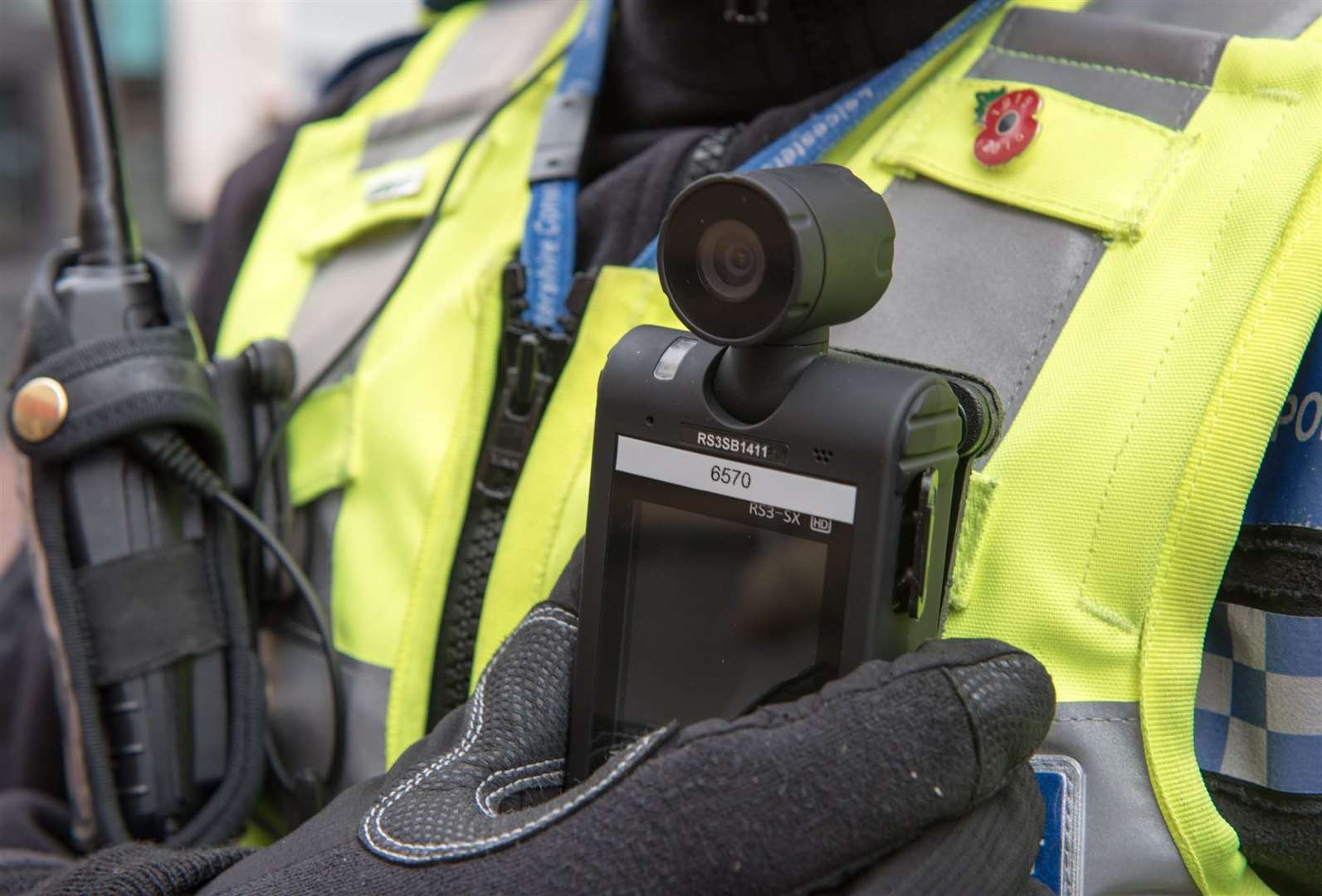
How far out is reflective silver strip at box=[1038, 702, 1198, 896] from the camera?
581mm

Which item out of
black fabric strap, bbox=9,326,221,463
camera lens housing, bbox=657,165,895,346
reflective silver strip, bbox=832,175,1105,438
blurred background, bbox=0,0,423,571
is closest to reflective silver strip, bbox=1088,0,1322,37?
reflective silver strip, bbox=832,175,1105,438

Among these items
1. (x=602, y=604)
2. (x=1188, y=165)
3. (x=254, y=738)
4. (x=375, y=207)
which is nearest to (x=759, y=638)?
(x=602, y=604)

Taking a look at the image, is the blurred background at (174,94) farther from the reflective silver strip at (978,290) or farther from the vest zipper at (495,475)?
the reflective silver strip at (978,290)

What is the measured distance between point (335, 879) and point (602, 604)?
158 mm

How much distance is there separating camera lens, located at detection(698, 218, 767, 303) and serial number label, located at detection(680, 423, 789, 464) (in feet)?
0.20

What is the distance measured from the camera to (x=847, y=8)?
79cm

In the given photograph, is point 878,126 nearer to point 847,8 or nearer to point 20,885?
point 847,8

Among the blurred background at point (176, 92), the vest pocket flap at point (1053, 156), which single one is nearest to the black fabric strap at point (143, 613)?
the vest pocket flap at point (1053, 156)

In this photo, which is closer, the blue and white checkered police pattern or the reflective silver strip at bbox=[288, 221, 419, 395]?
the blue and white checkered police pattern

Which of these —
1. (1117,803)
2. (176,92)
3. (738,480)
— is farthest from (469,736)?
(176,92)

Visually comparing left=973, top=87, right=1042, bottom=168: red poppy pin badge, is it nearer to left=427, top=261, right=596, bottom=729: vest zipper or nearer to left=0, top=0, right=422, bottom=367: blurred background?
left=427, top=261, right=596, bottom=729: vest zipper

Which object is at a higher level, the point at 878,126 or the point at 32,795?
the point at 878,126

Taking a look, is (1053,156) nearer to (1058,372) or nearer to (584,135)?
(1058,372)

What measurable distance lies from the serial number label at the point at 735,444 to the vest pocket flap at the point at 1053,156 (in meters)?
0.23
